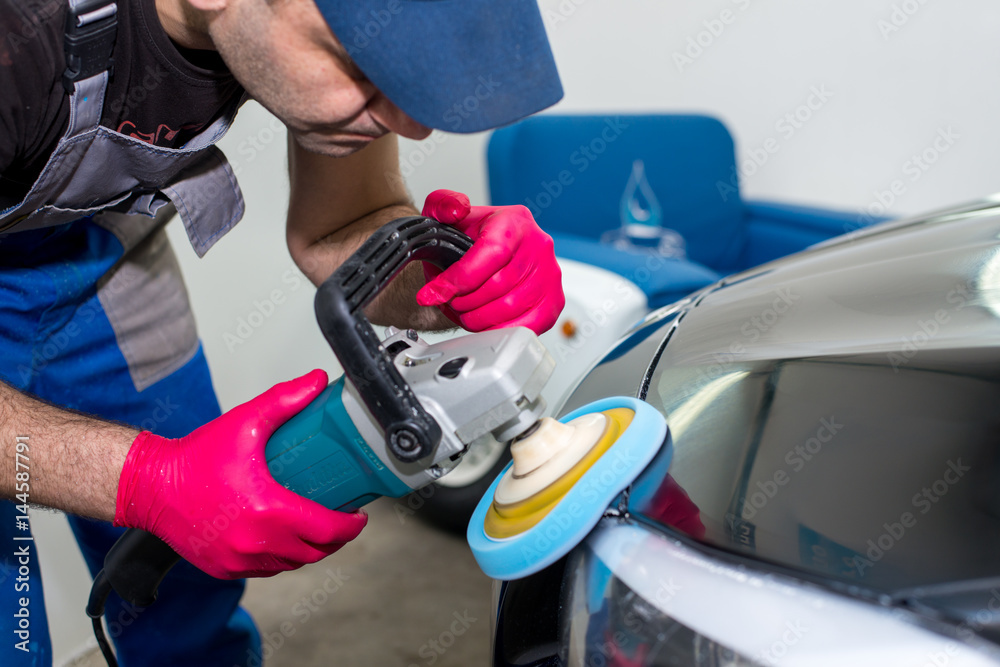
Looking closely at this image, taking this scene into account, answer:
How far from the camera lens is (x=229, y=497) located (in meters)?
0.88

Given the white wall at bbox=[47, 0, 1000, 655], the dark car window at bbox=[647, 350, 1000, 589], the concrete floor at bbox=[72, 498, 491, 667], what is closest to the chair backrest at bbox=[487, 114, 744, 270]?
the white wall at bbox=[47, 0, 1000, 655]

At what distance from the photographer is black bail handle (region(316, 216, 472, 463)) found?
74 cm

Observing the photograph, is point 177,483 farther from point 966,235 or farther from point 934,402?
point 966,235

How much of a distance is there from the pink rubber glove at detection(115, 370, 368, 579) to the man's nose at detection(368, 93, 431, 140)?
0.33m

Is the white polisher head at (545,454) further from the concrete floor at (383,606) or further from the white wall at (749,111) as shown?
the white wall at (749,111)

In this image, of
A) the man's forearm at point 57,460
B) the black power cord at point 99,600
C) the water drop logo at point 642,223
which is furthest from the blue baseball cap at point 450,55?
the water drop logo at point 642,223

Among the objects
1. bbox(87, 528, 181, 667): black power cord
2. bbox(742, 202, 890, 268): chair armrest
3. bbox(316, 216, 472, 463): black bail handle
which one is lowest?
bbox(742, 202, 890, 268): chair armrest

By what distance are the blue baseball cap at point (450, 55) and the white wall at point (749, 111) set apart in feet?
5.20

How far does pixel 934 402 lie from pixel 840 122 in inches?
101

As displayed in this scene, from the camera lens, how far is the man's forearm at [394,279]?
1.17m

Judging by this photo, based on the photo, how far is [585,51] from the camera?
10.3ft

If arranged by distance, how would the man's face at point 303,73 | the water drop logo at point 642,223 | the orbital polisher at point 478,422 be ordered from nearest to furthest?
the orbital polisher at point 478,422 → the man's face at point 303,73 → the water drop logo at point 642,223

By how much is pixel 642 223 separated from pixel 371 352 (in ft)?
6.87

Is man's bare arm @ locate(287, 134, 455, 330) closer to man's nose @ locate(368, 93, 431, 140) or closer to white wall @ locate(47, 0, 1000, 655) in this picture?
man's nose @ locate(368, 93, 431, 140)
